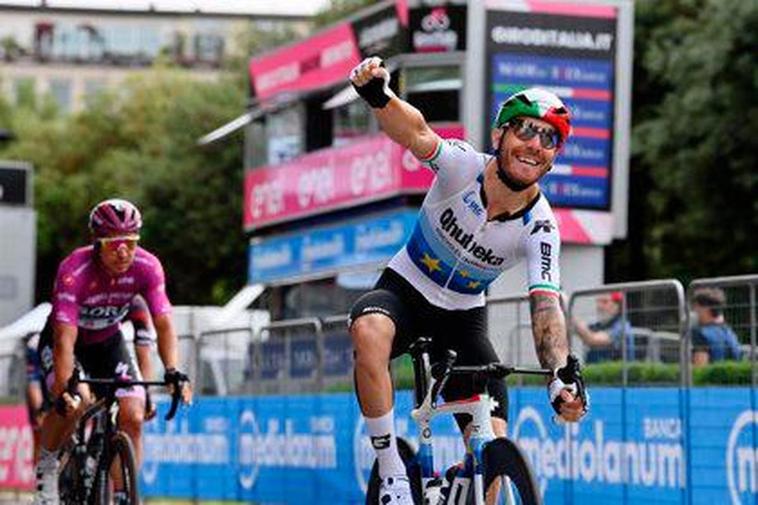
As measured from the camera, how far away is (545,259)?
9.30 metres

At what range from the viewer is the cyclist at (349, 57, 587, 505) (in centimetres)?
919

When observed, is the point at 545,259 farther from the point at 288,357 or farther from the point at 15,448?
the point at 15,448

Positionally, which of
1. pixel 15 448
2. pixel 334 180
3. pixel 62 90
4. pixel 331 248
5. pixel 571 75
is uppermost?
pixel 62 90

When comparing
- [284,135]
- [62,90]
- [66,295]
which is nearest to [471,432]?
[66,295]

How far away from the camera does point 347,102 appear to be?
142 feet

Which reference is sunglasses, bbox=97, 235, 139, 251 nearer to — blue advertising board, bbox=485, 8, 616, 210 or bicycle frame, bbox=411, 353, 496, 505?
bicycle frame, bbox=411, 353, 496, 505

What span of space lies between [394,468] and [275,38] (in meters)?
78.3

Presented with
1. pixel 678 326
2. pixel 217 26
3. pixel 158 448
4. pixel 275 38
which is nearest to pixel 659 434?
pixel 678 326

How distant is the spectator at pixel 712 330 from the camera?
12.2 metres

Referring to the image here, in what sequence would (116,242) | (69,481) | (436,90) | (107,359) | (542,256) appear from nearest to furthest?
(542,256) → (116,242) → (69,481) → (107,359) → (436,90)

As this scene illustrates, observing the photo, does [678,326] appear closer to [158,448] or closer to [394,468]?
[394,468]

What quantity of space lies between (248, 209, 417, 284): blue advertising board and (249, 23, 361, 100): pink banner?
3021 mm

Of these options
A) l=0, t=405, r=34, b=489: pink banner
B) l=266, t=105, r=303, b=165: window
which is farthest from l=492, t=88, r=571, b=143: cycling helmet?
l=266, t=105, r=303, b=165: window

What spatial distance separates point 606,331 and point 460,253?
4.13 meters
